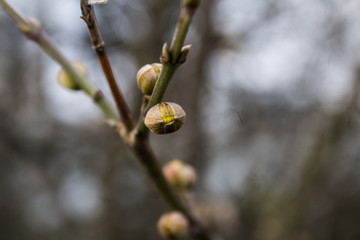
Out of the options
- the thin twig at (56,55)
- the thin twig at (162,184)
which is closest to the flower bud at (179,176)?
the thin twig at (162,184)

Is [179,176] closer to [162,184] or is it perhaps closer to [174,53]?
[162,184]

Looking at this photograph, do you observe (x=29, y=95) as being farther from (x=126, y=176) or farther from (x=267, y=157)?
(x=267, y=157)

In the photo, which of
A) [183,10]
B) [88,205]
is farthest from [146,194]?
[183,10]

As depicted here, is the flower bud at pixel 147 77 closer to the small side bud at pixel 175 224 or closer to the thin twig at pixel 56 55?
the thin twig at pixel 56 55

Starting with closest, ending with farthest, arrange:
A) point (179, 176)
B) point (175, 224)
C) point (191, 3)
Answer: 1. point (191, 3)
2. point (175, 224)
3. point (179, 176)

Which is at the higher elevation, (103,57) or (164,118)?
(103,57)

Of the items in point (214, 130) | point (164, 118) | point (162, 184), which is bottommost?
point (214, 130)

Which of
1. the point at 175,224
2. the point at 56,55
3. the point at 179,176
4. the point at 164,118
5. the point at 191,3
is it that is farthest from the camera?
the point at 179,176

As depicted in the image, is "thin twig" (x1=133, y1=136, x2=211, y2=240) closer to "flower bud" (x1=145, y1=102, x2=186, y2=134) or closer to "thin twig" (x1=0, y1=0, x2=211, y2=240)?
"thin twig" (x1=0, y1=0, x2=211, y2=240)

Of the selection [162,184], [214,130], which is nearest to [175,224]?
[162,184]
